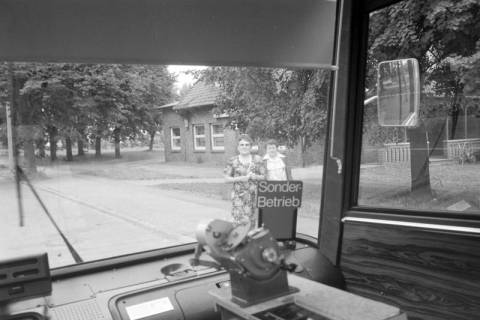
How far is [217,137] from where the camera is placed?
2.65 m

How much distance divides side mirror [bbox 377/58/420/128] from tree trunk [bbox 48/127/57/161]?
1.75m

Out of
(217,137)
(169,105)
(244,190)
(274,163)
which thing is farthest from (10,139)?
(274,163)

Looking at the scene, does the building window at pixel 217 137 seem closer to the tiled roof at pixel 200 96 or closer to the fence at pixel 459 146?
the tiled roof at pixel 200 96

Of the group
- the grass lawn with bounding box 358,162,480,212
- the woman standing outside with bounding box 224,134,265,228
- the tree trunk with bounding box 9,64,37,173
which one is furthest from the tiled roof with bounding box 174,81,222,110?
the grass lawn with bounding box 358,162,480,212

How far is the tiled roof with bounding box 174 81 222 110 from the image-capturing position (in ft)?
8.21

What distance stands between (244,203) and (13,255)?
1288 millimetres

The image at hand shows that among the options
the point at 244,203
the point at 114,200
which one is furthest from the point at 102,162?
Answer: the point at 244,203

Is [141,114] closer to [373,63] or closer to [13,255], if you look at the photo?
[13,255]

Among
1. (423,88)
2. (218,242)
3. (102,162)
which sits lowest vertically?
(218,242)

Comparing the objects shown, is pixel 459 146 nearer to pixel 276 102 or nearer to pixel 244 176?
pixel 276 102

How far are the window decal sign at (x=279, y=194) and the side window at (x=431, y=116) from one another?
82cm

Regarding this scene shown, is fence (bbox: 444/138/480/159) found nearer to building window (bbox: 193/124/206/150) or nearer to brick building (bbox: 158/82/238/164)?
brick building (bbox: 158/82/238/164)

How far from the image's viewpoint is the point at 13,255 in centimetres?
207

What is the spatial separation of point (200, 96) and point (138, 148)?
515mm
